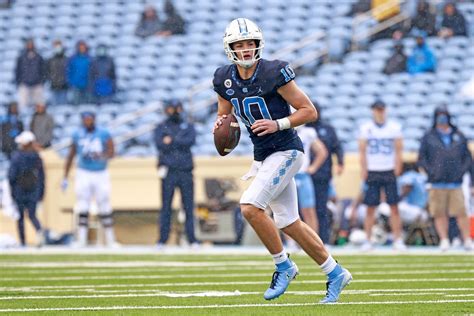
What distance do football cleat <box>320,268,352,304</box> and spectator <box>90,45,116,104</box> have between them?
1259 centimetres

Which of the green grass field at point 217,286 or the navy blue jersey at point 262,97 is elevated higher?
the navy blue jersey at point 262,97

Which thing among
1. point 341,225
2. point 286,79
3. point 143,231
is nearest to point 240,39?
point 286,79

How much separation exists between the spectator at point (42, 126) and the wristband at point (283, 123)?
11255 mm

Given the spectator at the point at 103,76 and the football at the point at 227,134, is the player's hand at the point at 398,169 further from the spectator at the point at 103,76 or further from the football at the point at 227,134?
the spectator at the point at 103,76

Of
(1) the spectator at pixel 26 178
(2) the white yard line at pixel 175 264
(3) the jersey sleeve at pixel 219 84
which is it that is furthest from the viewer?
(1) the spectator at pixel 26 178

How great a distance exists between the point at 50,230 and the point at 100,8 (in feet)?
18.8

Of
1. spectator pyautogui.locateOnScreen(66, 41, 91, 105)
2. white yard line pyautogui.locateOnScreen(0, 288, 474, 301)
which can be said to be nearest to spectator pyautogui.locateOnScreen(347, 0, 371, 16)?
spectator pyautogui.locateOnScreen(66, 41, 91, 105)

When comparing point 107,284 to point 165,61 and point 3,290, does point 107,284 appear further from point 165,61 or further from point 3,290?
point 165,61

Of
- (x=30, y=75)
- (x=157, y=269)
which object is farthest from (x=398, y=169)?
(x=30, y=75)

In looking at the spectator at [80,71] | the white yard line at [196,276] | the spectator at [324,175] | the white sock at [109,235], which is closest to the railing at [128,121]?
the spectator at [80,71]

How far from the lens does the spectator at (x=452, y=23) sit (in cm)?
1788

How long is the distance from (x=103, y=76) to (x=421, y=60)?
4763mm

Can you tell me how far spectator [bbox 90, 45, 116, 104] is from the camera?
18.9 m

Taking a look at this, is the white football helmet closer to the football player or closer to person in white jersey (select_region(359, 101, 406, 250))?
the football player
